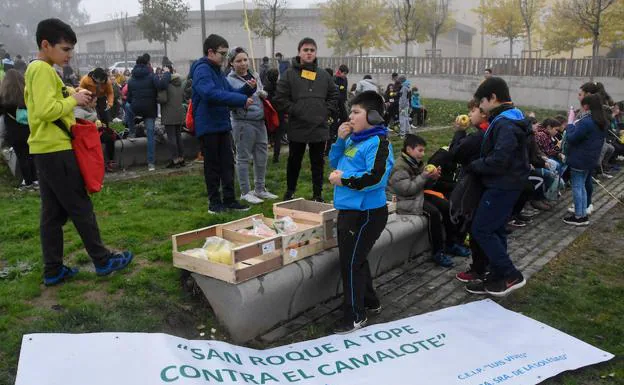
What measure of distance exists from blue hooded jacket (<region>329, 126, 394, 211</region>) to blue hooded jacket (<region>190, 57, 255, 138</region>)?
83.4 inches

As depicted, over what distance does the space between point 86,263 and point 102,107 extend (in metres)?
6.33

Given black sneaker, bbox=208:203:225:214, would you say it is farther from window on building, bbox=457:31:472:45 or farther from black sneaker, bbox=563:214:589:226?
window on building, bbox=457:31:472:45

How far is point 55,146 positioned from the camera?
432 centimetres

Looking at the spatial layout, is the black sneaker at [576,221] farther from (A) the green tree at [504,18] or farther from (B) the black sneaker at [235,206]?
(A) the green tree at [504,18]

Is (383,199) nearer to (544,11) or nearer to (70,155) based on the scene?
(70,155)

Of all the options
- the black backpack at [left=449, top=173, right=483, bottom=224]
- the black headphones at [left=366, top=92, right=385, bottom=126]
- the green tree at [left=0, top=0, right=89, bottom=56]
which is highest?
the green tree at [left=0, top=0, right=89, bottom=56]

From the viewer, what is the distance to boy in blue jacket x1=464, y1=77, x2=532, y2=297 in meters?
4.87

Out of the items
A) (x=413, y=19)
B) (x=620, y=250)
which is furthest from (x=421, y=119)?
(x=413, y=19)

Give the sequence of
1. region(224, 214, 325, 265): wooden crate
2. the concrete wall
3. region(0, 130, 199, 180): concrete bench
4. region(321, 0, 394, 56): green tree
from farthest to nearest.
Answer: region(321, 0, 394, 56): green tree < the concrete wall < region(0, 130, 199, 180): concrete bench < region(224, 214, 325, 265): wooden crate

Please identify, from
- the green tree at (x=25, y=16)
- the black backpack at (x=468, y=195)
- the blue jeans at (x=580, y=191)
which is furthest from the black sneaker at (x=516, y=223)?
the green tree at (x=25, y=16)

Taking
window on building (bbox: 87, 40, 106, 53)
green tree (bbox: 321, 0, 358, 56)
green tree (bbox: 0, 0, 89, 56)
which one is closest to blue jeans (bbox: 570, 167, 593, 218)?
green tree (bbox: 321, 0, 358, 56)

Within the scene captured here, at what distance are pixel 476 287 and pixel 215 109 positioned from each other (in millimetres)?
3398

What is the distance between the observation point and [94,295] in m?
4.57

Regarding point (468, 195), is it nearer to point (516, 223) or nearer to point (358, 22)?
point (516, 223)
